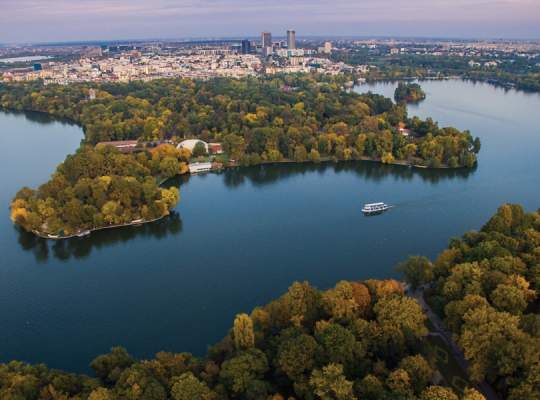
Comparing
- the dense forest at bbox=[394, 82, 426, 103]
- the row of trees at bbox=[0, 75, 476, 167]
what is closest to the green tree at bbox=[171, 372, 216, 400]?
the row of trees at bbox=[0, 75, 476, 167]

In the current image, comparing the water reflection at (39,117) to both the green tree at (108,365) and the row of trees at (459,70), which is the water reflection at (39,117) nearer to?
the green tree at (108,365)

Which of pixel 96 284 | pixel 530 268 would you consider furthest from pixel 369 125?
pixel 96 284

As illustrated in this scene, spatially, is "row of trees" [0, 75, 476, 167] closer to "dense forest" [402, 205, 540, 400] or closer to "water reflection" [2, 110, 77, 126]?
"water reflection" [2, 110, 77, 126]

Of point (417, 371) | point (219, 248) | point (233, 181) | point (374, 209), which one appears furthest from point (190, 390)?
point (233, 181)

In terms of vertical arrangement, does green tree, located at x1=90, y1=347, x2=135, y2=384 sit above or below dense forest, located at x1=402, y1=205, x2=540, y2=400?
below

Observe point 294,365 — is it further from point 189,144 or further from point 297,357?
point 189,144
